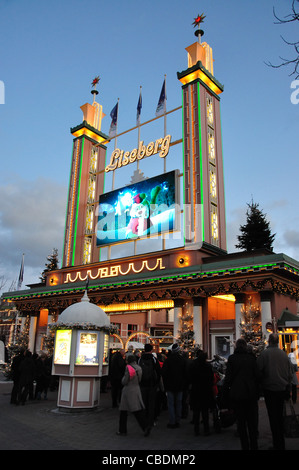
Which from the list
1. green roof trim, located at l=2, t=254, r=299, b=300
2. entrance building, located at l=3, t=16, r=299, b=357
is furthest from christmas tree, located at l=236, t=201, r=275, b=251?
green roof trim, located at l=2, t=254, r=299, b=300

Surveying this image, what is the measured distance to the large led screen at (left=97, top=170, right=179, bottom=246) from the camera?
71.1ft

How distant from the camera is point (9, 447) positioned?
6590mm

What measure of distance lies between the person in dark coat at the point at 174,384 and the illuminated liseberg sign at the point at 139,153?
54.0 ft

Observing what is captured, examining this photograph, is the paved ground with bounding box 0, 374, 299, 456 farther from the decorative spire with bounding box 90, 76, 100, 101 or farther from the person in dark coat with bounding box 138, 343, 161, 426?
the decorative spire with bounding box 90, 76, 100, 101

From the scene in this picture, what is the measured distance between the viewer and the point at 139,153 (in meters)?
25.2

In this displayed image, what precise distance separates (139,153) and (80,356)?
17256mm

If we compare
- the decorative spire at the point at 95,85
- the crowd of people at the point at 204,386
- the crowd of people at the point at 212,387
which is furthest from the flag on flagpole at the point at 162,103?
the crowd of people at the point at 212,387

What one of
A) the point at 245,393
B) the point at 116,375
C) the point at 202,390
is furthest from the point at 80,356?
the point at 245,393

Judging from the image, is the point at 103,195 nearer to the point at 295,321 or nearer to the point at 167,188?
the point at 167,188

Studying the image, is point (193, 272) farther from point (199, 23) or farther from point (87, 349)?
point (199, 23)

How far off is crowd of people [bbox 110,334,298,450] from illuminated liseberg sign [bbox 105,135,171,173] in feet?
50.7

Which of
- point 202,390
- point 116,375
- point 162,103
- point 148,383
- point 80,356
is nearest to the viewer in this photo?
point 202,390

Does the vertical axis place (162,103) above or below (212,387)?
above
